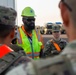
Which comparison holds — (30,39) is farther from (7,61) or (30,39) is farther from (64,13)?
(64,13)

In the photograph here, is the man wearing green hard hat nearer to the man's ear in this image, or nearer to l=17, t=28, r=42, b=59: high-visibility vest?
l=17, t=28, r=42, b=59: high-visibility vest

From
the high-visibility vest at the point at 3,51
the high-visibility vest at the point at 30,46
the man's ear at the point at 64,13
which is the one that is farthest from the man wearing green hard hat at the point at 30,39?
the man's ear at the point at 64,13

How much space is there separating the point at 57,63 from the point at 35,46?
13.7ft

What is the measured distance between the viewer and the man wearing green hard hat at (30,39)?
17.5 feet

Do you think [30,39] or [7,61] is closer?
[7,61]

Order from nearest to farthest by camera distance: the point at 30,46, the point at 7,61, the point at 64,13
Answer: the point at 64,13, the point at 7,61, the point at 30,46

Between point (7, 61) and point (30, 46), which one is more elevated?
point (7, 61)

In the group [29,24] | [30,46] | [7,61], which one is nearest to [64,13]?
[7,61]

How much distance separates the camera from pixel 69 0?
1321 millimetres

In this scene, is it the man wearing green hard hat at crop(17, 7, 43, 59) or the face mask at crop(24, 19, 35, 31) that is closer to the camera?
the man wearing green hard hat at crop(17, 7, 43, 59)

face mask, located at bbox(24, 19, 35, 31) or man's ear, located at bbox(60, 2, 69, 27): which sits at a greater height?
man's ear, located at bbox(60, 2, 69, 27)

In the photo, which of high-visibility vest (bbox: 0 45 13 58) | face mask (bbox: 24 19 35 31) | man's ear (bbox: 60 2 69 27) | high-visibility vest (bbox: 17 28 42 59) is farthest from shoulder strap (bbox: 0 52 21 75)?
face mask (bbox: 24 19 35 31)

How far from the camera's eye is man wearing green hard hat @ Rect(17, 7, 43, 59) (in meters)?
5.32

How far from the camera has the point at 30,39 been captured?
17.8 ft
